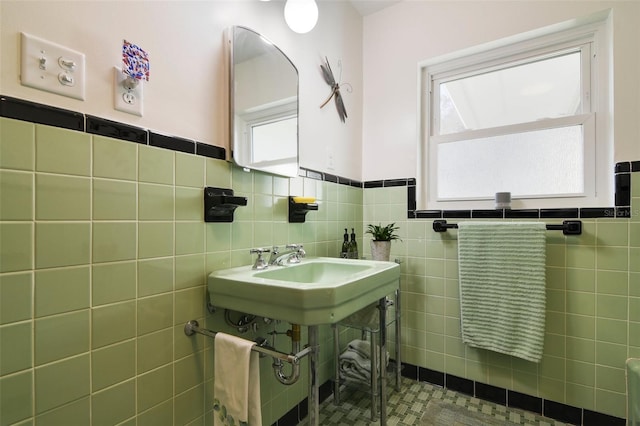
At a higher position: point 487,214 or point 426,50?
point 426,50

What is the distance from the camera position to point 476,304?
5.07ft

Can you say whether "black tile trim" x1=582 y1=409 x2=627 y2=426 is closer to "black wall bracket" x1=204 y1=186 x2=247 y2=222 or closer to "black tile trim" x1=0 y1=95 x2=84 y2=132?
"black wall bracket" x1=204 y1=186 x2=247 y2=222

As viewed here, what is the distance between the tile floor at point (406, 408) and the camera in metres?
1.43

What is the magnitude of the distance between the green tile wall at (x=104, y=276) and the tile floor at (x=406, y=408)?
758 mm

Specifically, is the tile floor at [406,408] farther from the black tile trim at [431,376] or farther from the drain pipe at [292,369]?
the drain pipe at [292,369]

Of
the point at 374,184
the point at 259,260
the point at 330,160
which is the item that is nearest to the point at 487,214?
the point at 374,184

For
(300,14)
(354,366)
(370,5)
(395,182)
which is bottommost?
(354,366)

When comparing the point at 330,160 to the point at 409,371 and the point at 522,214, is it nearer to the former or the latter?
the point at 522,214

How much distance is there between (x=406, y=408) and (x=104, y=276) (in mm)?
1539

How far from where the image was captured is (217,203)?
0.99 metres

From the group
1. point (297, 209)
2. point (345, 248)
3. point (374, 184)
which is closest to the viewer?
point (297, 209)

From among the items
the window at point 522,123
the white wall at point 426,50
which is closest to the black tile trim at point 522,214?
the window at point 522,123

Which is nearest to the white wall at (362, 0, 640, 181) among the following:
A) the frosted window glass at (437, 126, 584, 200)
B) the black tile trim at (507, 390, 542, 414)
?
the frosted window glass at (437, 126, 584, 200)

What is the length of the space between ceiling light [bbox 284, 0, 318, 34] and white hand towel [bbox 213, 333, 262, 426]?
1319 millimetres
